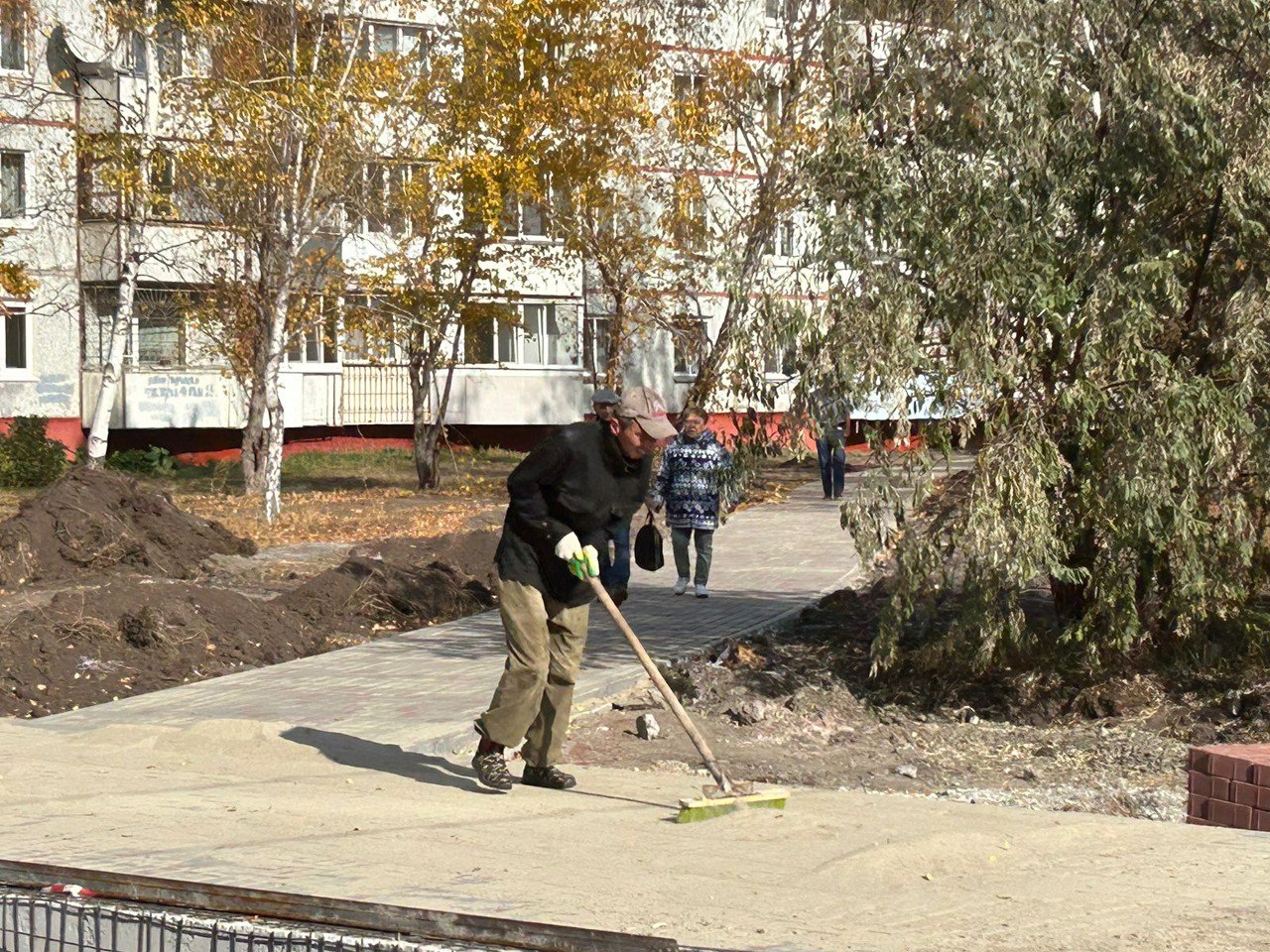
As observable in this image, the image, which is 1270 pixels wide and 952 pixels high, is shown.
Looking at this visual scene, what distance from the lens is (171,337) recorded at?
38.3 metres

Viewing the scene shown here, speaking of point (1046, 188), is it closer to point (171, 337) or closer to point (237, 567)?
point (237, 567)

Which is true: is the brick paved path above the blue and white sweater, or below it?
below

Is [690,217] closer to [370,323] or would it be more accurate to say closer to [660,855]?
[370,323]

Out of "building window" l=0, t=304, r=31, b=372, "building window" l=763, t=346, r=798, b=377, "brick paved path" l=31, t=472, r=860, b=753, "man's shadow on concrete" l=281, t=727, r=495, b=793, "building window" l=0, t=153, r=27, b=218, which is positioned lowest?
"brick paved path" l=31, t=472, r=860, b=753

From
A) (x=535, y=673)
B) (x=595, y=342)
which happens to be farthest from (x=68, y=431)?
(x=535, y=673)

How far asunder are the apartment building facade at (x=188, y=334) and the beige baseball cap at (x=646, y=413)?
76.6 feet

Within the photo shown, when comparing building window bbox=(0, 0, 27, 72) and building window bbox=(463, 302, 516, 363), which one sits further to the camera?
building window bbox=(0, 0, 27, 72)

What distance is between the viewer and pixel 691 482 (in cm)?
1497

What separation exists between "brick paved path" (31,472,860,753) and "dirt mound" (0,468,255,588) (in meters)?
4.37

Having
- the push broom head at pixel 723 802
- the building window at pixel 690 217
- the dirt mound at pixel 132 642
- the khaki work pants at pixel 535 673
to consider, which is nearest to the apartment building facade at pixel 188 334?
the building window at pixel 690 217

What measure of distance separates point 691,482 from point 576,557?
782 cm

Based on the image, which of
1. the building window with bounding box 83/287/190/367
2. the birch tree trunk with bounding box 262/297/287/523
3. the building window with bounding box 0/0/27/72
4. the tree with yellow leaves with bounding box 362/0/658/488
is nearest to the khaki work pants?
the birch tree trunk with bounding box 262/297/287/523

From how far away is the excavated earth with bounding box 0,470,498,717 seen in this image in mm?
11078

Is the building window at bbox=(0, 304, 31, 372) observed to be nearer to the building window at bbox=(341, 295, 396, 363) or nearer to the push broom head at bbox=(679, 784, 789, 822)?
the building window at bbox=(341, 295, 396, 363)
